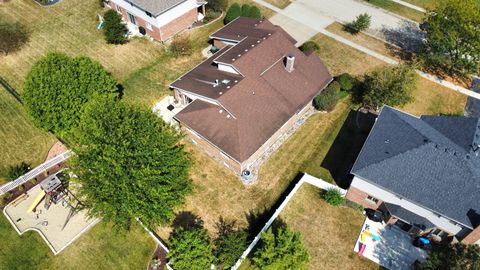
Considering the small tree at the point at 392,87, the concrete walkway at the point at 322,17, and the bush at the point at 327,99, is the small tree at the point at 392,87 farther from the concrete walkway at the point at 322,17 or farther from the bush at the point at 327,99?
the concrete walkway at the point at 322,17

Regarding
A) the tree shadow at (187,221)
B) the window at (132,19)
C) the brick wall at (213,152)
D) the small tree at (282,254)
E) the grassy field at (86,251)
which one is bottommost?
the grassy field at (86,251)

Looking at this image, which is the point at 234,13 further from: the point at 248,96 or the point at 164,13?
the point at 248,96

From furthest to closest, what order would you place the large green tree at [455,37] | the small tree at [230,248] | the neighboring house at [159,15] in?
the neighboring house at [159,15] < the large green tree at [455,37] < the small tree at [230,248]

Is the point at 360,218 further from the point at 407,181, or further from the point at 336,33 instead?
the point at 336,33

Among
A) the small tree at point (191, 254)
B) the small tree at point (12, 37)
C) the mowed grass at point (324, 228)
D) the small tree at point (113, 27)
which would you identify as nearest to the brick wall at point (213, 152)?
the mowed grass at point (324, 228)

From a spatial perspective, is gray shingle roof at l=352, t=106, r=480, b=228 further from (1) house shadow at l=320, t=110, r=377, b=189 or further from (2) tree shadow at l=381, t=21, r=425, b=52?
(2) tree shadow at l=381, t=21, r=425, b=52

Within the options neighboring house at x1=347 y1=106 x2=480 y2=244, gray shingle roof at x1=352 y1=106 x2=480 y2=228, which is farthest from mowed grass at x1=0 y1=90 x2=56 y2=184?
gray shingle roof at x1=352 y1=106 x2=480 y2=228
